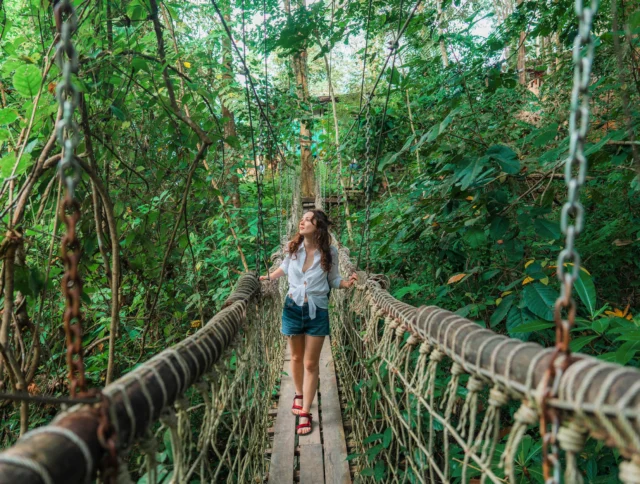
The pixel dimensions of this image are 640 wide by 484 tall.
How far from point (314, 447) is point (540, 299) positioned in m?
1.02

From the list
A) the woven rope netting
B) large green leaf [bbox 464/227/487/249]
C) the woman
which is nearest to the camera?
the woven rope netting

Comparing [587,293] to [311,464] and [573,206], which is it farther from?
[311,464]

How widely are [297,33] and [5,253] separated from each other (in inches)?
53.1

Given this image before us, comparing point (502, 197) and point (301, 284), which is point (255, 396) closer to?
point (301, 284)

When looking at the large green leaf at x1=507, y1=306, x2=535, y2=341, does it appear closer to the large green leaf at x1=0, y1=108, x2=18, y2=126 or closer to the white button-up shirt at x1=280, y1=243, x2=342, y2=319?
the white button-up shirt at x1=280, y1=243, x2=342, y2=319

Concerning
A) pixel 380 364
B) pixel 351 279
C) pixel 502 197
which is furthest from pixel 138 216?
pixel 502 197

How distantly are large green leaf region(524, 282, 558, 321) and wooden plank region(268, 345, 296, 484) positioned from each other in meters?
0.97

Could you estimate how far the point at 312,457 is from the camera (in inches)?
61.1

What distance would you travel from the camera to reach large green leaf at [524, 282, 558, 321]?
3.34 feet

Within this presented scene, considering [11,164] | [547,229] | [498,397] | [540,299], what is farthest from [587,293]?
[11,164]

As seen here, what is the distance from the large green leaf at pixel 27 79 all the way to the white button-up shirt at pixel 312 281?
1.15 metres

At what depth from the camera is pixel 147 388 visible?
51 centimetres

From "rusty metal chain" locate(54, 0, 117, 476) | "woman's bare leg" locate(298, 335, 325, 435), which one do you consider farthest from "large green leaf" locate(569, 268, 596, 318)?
"woman's bare leg" locate(298, 335, 325, 435)

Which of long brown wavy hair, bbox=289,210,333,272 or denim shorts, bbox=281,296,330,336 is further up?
long brown wavy hair, bbox=289,210,333,272
